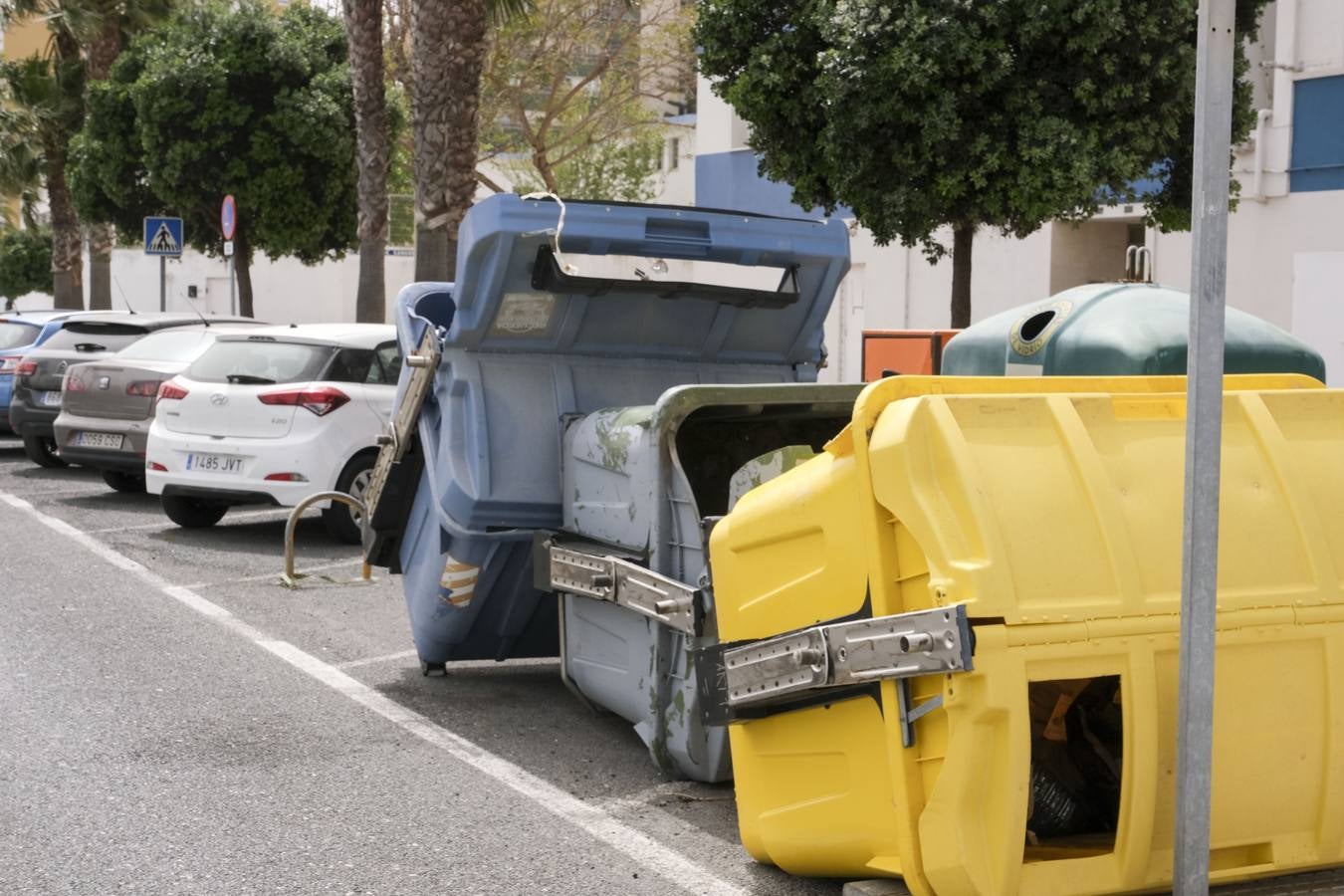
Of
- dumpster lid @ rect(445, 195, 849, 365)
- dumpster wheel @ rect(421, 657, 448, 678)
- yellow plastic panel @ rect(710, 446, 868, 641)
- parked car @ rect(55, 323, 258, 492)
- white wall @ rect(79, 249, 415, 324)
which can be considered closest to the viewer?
yellow plastic panel @ rect(710, 446, 868, 641)

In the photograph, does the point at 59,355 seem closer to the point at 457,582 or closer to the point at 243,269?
the point at 243,269

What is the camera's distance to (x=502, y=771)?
609cm

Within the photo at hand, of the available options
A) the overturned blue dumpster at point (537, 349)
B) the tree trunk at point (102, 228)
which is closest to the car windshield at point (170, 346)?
the overturned blue dumpster at point (537, 349)

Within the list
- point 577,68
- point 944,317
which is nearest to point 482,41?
point 944,317

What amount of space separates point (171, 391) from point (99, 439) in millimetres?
2168

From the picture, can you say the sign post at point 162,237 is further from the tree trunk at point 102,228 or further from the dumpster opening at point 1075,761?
the dumpster opening at point 1075,761

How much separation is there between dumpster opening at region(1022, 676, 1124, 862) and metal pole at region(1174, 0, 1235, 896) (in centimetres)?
33

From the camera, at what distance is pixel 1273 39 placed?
20.7 metres

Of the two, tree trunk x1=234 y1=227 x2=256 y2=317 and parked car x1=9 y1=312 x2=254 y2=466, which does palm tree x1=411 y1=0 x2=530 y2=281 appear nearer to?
parked car x1=9 y1=312 x2=254 y2=466

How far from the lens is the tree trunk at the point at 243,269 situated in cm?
2717

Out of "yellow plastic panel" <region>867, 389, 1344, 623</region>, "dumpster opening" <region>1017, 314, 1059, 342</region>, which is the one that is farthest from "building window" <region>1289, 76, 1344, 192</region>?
"yellow plastic panel" <region>867, 389, 1344, 623</region>

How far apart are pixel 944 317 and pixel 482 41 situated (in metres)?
11.9

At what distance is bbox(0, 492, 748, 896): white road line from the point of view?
16.3ft

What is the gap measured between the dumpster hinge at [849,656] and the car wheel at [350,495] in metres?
7.45
